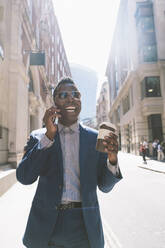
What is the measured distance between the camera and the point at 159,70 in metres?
23.1

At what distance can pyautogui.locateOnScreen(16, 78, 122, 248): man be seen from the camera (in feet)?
4.51

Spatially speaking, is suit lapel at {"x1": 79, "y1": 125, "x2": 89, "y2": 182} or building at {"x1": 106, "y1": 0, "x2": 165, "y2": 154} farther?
building at {"x1": 106, "y1": 0, "x2": 165, "y2": 154}

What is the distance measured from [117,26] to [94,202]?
1595 inches

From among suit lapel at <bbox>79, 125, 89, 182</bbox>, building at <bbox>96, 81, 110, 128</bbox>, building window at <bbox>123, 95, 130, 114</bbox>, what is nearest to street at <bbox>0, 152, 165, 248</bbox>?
suit lapel at <bbox>79, 125, 89, 182</bbox>

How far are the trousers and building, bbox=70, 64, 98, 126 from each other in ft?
520

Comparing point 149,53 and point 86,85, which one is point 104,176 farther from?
point 86,85

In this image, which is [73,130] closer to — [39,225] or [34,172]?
[34,172]

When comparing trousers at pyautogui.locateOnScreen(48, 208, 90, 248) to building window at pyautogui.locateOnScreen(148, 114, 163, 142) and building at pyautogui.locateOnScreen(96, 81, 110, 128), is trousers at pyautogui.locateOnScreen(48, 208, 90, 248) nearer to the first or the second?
building window at pyautogui.locateOnScreen(148, 114, 163, 142)

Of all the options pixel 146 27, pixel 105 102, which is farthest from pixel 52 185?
pixel 105 102

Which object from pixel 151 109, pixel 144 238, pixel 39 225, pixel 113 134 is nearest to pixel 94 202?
pixel 39 225

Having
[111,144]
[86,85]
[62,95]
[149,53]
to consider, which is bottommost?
[111,144]

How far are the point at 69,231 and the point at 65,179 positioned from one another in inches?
13.8

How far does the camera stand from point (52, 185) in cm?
145

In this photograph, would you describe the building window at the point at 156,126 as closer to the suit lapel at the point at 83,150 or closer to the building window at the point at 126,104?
the building window at the point at 126,104
